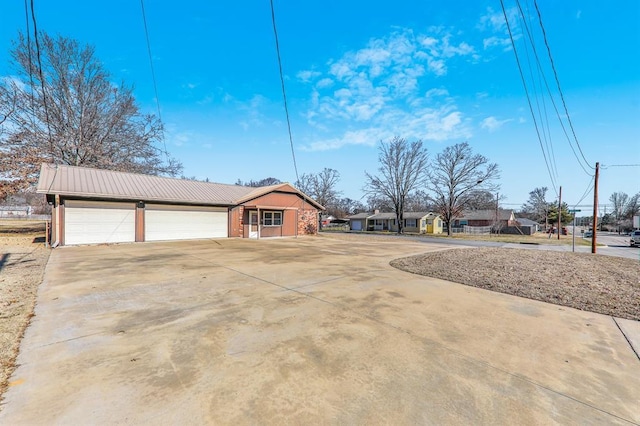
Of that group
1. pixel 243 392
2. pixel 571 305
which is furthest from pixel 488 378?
pixel 571 305

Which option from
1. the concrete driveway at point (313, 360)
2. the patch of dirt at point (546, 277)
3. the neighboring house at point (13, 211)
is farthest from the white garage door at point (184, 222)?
the neighboring house at point (13, 211)

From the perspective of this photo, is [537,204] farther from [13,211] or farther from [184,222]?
[13,211]

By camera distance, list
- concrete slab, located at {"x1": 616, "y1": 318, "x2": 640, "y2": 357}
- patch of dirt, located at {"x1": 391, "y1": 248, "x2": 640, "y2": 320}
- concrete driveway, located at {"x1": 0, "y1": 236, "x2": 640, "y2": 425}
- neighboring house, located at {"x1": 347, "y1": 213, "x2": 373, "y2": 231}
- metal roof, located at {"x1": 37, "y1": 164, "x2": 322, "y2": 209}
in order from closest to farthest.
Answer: concrete driveway, located at {"x1": 0, "y1": 236, "x2": 640, "y2": 425} < concrete slab, located at {"x1": 616, "y1": 318, "x2": 640, "y2": 357} < patch of dirt, located at {"x1": 391, "y1": 248, "x2": 640, "y2": 320} < metal roof, located at {"x1": 37, "y1": 164, "x2": 322, "y2": 209} < neighboring house, located at {"x1": 347, "y1": 213, "x2": 373, "y2": 231}

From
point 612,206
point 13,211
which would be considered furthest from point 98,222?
point 612,206

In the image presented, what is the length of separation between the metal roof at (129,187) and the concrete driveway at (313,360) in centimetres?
1003

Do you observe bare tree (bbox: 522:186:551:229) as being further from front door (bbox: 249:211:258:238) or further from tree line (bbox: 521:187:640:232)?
front door (bbox: 249:211:258:238)

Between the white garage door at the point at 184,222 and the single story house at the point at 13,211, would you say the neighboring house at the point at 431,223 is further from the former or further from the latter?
the single story house at the point at 13,211

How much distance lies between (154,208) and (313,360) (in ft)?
51.7

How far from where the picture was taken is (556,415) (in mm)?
2146

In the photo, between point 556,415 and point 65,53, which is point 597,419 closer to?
point 556,415

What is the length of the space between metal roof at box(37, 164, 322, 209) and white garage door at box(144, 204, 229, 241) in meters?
0.65

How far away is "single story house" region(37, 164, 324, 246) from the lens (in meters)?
12.8

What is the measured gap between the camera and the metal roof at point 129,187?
42.3 feet

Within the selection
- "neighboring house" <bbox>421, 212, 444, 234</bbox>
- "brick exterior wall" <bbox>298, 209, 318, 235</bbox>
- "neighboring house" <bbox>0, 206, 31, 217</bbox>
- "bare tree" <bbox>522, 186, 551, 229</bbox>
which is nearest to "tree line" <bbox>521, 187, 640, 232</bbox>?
"bare tree" <bbox>522, 186, 551, 229</bbox>
